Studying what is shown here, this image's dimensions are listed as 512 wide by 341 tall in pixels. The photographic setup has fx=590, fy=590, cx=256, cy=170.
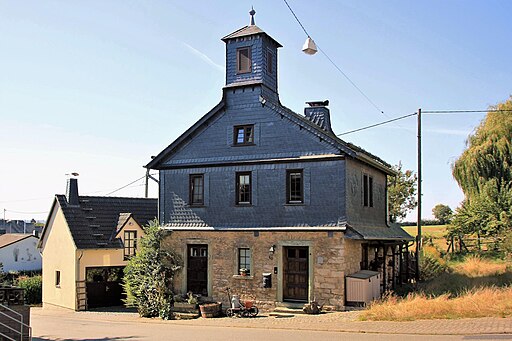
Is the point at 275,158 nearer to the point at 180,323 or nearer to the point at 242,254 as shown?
the point at 242,254

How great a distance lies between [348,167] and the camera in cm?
2259

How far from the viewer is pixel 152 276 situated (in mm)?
24031

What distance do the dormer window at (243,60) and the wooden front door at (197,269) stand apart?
7.64 meters

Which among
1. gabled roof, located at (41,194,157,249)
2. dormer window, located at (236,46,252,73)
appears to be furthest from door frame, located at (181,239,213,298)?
dormer window, located at (236,46,252,73)

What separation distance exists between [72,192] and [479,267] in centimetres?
2139

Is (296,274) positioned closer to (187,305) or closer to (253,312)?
(253,312)

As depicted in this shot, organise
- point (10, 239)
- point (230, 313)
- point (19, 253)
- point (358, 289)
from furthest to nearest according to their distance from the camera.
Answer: point (10, 239), point (19, 253), point (230, 313), point (358, 289)

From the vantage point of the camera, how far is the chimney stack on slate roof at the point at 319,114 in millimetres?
26406

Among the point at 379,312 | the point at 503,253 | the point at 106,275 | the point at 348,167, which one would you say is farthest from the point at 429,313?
the point at 503,253

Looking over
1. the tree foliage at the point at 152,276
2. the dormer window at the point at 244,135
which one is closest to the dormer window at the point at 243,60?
the dormer window at the point at 244,135

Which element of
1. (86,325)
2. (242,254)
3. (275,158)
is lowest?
(86,325)

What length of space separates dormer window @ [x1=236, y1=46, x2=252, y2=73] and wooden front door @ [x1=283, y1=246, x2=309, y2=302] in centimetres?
775

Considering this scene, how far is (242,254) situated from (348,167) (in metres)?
5.59

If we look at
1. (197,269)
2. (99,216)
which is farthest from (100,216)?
(197,269)
